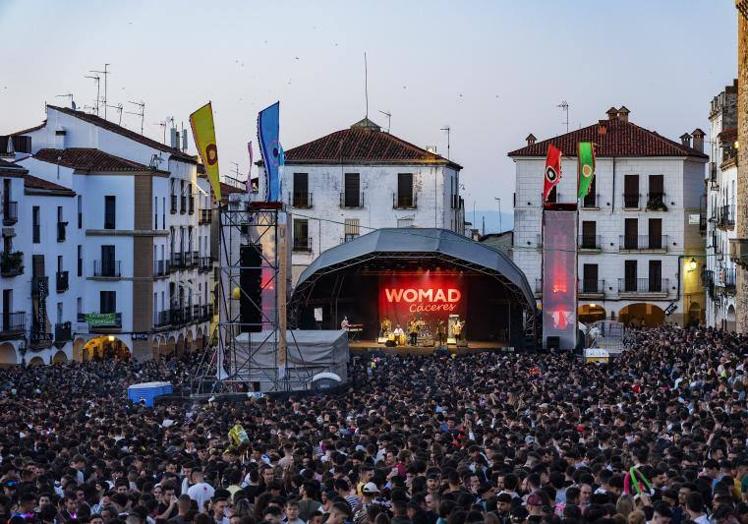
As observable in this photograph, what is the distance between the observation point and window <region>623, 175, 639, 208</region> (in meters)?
67.2

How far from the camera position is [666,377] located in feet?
103

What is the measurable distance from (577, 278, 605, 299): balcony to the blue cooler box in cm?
3458

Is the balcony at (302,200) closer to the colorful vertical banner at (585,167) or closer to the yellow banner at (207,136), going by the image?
the colorful vertical banner at (585,167)

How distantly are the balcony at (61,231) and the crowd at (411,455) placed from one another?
2591cm

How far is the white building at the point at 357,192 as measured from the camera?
6950cm

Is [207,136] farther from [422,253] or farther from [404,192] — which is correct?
[404,192]

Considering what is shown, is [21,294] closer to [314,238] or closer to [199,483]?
[314,238]

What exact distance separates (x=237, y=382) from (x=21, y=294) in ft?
58.6

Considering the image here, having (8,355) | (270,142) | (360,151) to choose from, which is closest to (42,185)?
(8,355)

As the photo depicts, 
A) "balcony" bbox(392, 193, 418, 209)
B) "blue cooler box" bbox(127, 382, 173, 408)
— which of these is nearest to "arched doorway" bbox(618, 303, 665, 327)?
"balcony" bbox(392, 193, 418, 209)

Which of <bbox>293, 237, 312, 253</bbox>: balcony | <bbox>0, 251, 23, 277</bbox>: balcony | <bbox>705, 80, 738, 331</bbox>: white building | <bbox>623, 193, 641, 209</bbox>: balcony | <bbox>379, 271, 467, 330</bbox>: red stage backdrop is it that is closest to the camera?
<bbox>0, 251, 23, 277</bbox>: balcony

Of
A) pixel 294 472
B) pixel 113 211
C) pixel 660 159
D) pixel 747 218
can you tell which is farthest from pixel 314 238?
pixel 294 472

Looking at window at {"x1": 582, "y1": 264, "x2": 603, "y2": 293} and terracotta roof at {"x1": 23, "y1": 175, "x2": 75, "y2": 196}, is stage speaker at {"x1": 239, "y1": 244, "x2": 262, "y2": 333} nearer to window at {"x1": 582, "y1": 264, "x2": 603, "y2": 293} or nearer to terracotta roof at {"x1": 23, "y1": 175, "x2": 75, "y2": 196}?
terracotta roof at {"x1": 23, "y1": 175, "x2": 75, "y2": 196}

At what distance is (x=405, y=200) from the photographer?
69.8m
